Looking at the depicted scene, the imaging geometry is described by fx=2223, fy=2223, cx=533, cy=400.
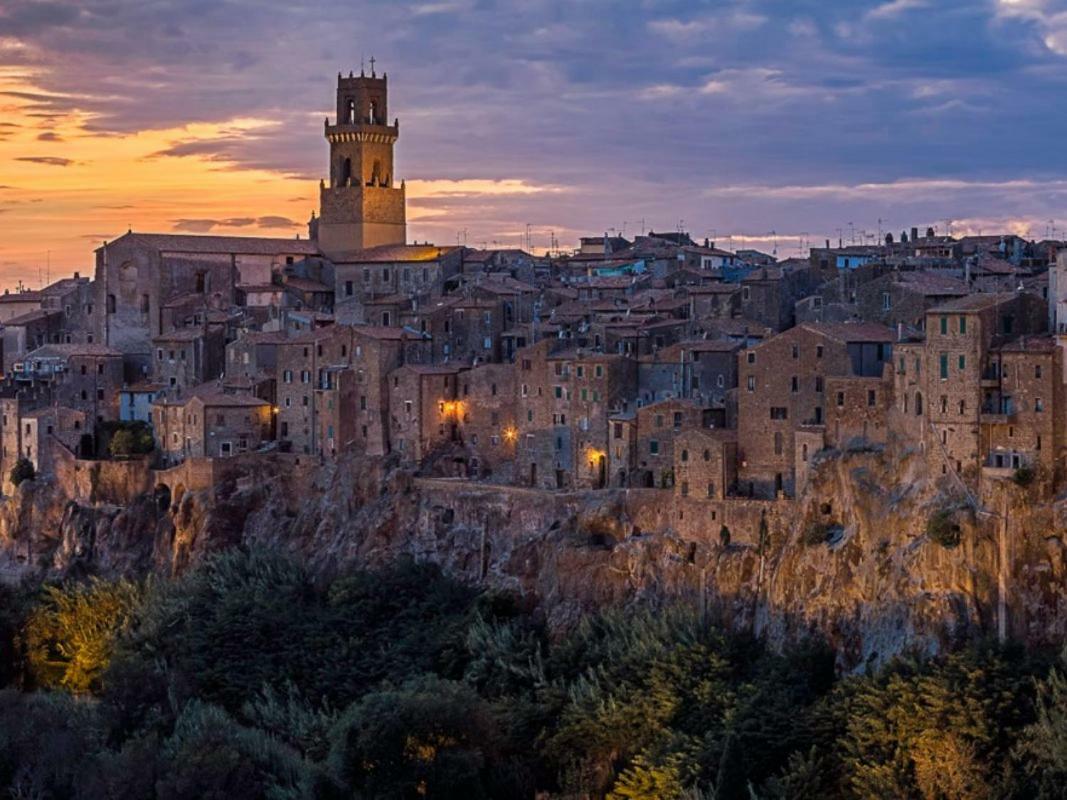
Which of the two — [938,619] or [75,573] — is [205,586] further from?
[938,619]

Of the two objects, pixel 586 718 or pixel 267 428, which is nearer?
pixel 586 718

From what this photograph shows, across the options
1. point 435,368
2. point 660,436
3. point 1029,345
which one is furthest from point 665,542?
point 435,368

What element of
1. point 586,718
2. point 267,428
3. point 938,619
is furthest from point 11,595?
point 938,619

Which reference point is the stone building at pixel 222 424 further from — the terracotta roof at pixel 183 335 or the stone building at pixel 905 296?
the stone building at pixel 905 296

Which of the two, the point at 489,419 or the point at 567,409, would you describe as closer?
the point at 567,409

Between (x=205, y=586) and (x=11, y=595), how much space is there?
1138 cm

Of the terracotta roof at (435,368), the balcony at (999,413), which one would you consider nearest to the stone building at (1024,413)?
the balcony at (999,413)

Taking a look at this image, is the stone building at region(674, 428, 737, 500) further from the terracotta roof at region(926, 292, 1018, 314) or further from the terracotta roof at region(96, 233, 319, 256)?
the terracotta roof at region(96, 233, 319, 256)

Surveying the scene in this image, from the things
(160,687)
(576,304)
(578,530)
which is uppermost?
(576,304)

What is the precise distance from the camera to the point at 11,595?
2923 inches

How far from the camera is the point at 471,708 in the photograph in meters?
53.0

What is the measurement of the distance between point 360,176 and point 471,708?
40.1m

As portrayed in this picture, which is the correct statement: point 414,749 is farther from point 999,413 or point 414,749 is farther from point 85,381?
point 85,381

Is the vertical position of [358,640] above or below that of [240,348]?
below
